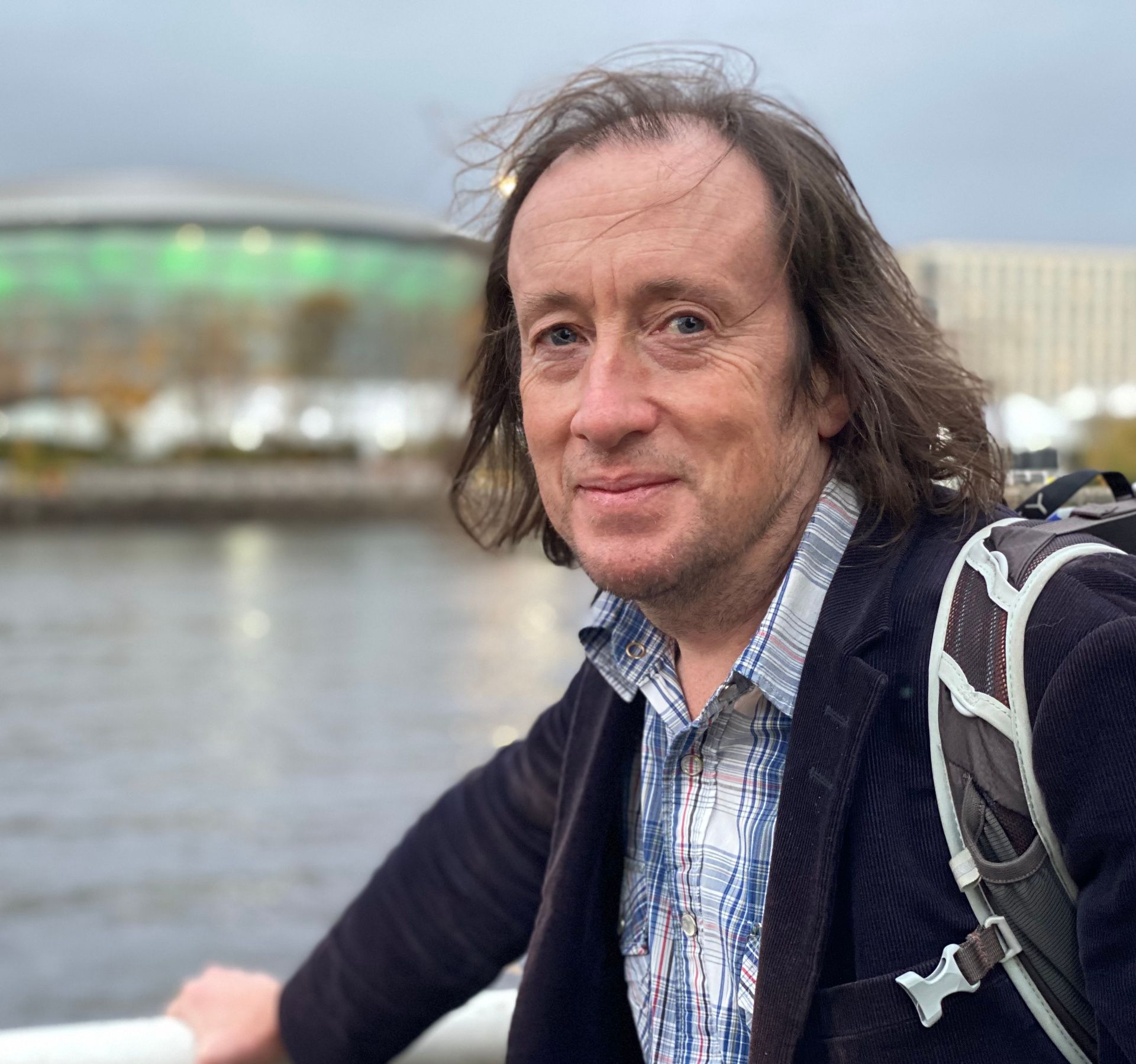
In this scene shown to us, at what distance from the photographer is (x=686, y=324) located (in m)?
1.57

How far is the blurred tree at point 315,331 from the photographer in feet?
222

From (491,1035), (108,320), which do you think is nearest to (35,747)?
(491,1035)

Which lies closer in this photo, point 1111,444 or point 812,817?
point 812,817

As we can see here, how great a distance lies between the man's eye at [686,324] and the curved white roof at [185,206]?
6139 cm

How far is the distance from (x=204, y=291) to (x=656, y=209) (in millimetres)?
68424

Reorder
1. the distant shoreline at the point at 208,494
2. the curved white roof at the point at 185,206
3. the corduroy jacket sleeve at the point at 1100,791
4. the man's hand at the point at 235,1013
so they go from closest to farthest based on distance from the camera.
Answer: the corduroy jacket sleeve at the point at 1100,791 < the man's hand at the point at 235,1013 < the distant shoreline at the point at 208,494 < the curved white roof at the point at 185,206

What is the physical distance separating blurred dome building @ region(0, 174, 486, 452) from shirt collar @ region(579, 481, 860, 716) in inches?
2463

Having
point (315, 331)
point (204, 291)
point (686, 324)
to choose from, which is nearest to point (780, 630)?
point (686, 324)

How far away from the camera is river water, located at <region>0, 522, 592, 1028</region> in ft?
22.8

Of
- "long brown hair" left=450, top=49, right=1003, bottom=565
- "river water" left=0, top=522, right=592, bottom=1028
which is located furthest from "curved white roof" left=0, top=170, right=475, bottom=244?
"long brown hair" left=450, top=49, right=1003, bottom=565

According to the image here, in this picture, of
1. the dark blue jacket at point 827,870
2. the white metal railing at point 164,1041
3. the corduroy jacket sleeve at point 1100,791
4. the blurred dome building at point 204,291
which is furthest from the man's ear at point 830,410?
the blurred dome building at point 204,291

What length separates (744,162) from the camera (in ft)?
5.26

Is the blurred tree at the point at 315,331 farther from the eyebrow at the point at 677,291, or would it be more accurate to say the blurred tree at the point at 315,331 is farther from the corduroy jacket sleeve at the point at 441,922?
the eyebrow at the point at 677,291

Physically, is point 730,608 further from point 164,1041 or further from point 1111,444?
point 1111,444
